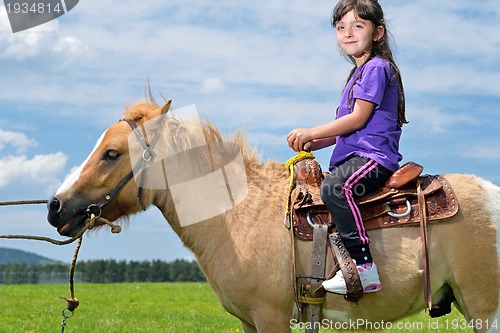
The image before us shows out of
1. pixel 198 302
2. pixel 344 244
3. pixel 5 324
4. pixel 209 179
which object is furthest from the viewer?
pixel 198 302

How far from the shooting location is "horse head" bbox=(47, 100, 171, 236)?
4.89m

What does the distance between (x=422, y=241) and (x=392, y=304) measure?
2.00 feet

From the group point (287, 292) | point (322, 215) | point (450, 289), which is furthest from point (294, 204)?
point (450, 289)

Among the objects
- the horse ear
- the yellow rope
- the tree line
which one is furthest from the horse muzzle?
the tree line

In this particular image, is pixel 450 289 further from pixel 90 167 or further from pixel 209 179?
pixel 90 167

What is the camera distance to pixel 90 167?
4910 millimetres

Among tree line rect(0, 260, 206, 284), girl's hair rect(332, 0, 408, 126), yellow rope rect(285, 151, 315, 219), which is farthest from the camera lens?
tree line rect(0, 260, 206, 284)

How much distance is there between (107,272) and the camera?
155 ft

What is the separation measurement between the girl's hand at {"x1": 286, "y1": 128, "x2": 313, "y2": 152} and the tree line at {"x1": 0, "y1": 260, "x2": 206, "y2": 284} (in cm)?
4273

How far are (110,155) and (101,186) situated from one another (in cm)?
28

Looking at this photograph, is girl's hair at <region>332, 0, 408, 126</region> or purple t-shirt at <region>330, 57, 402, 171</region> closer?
purple t-shirt at <region>330, 57, 402, 171</region>

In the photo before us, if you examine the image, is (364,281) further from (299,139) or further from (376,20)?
(376,20)

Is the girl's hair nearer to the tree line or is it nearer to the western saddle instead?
the western saddle

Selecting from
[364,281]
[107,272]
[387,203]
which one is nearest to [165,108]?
[387,203]
